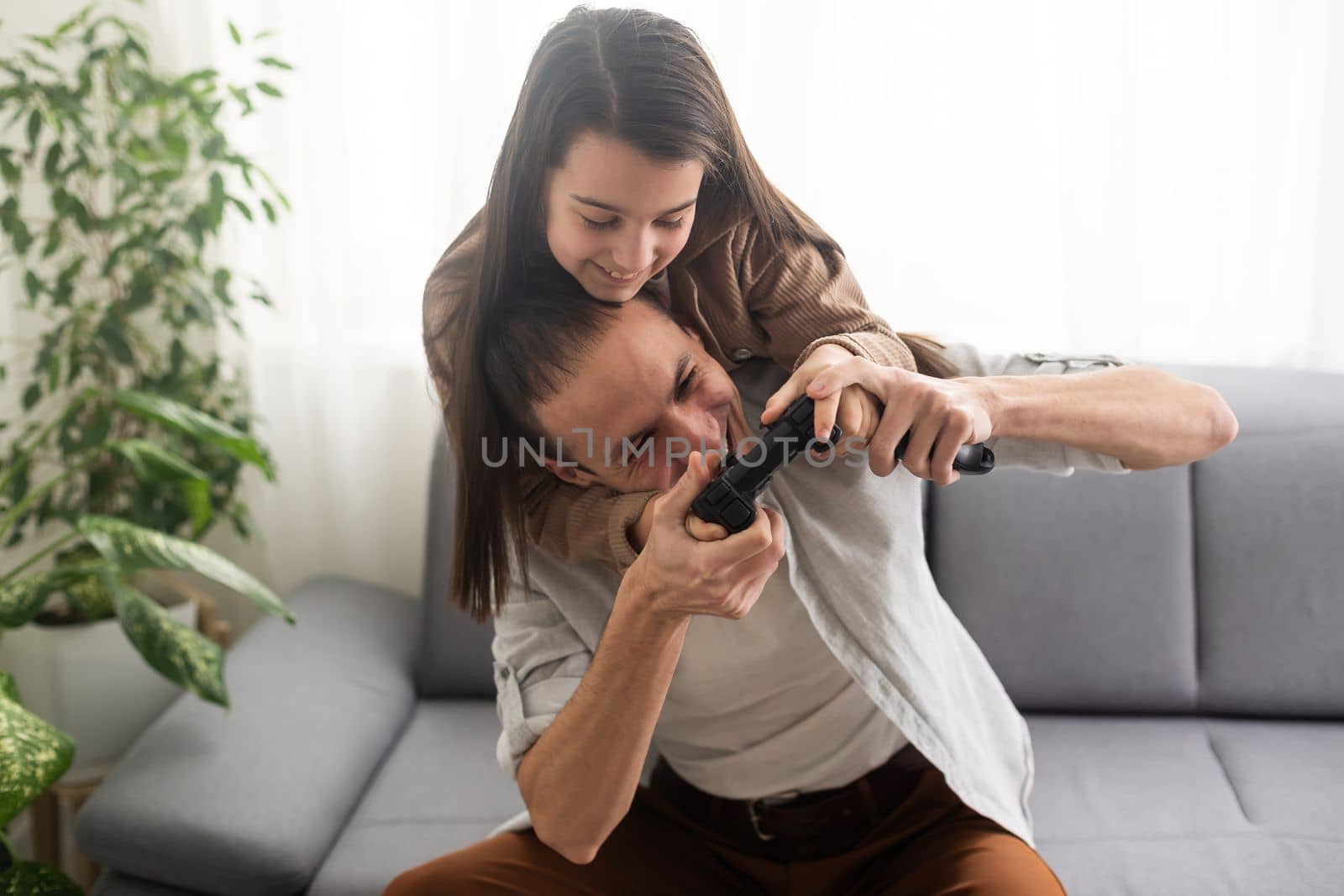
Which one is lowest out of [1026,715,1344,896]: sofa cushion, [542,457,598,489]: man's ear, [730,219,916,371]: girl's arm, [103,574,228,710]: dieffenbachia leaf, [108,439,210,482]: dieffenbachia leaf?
[1026,715,1344,896]: sofa cushion

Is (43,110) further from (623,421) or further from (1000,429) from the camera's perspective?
(1000,429)

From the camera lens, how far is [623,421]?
719 mm

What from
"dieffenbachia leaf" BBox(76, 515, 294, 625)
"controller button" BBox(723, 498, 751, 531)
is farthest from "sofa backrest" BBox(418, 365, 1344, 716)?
"dieffenbachia leaf" BBox(76, 515, 294, 625)

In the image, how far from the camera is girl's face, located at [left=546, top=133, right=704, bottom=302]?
62 cm

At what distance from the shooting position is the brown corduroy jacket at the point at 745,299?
27.4 inches

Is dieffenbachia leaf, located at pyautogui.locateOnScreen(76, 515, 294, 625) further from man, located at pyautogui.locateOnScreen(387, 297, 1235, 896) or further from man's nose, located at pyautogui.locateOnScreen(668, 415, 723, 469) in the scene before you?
man's nose, located at pyautogui.locateOnScreen(668, 415, 723, 469)

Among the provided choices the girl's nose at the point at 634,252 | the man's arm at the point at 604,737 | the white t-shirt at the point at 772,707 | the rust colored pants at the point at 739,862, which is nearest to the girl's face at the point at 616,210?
the girl's nose at the point at 634,252

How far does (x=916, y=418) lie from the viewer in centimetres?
66

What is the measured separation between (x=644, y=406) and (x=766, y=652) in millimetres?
318

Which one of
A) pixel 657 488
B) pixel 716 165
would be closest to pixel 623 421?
pixel 657 488

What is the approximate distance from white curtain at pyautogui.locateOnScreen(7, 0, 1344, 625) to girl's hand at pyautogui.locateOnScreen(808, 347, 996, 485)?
0.36m

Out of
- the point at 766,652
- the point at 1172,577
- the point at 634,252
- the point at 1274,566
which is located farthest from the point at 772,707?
the point at 1274,566

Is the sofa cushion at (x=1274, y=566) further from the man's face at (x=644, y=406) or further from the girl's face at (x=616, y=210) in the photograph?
the girl's face at (x=616, y=210)

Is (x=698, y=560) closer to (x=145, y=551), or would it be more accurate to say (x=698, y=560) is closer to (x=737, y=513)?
(x=737, y=513)
